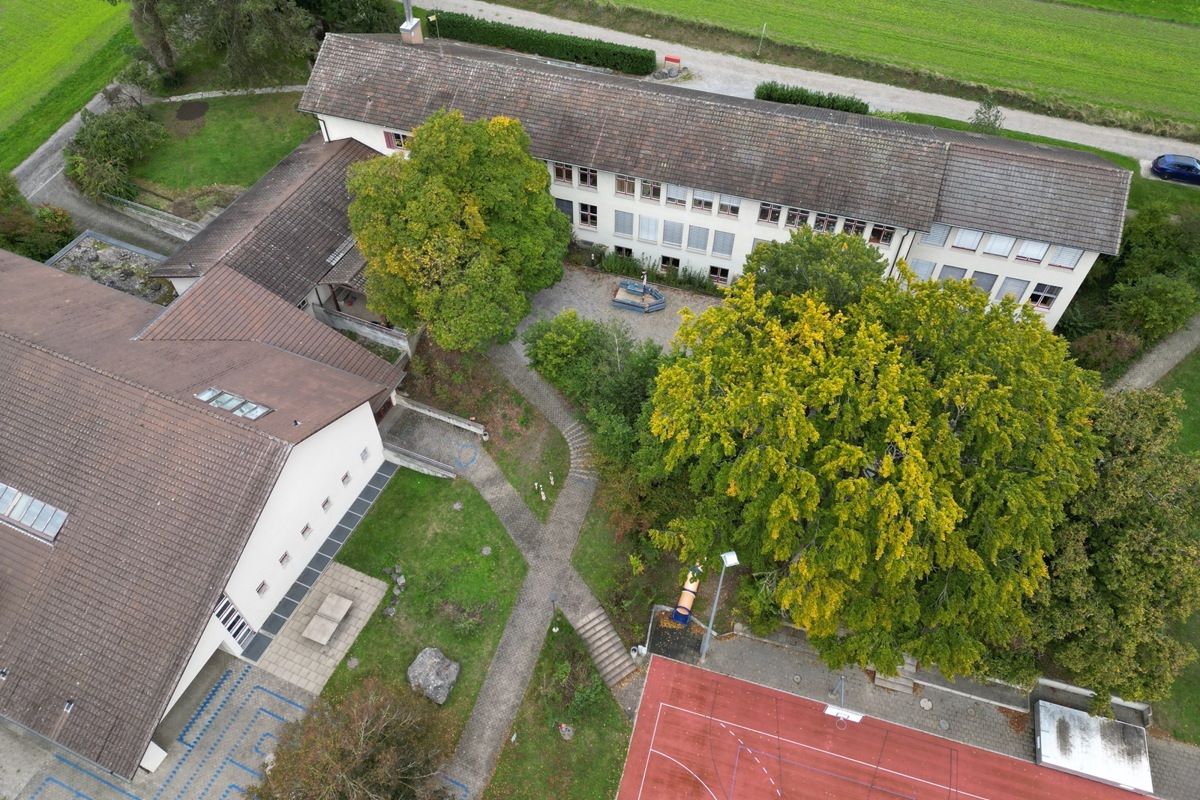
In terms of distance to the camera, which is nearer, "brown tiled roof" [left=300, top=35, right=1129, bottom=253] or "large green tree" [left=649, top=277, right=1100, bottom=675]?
"large green tree" [left=649, top=277, right=1100, bottom=675]

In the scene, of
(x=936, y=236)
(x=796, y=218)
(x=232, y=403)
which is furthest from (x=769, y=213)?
(x=232, y=403)

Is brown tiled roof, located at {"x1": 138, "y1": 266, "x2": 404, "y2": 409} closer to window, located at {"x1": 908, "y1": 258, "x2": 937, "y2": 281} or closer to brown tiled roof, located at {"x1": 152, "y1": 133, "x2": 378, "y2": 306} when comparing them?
brown tiled roof, located at {"x1": 152, "y1": 133, "x2": 378, "y2": 306}

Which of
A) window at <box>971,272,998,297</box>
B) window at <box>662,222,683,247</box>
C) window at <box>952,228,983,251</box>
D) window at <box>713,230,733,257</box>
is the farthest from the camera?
window at <box>662,222,683,247</box>

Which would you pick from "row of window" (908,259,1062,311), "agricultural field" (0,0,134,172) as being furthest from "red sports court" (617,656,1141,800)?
"agricultural field" (0,0,134,172)

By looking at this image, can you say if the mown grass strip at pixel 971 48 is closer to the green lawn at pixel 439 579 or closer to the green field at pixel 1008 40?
the green field at pixel 1008 40

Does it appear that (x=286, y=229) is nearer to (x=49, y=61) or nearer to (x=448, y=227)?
(x=448, y=227)

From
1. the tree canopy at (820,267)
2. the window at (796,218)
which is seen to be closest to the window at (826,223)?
the window at (796,218)

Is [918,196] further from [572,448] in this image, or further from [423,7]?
[423,7]
